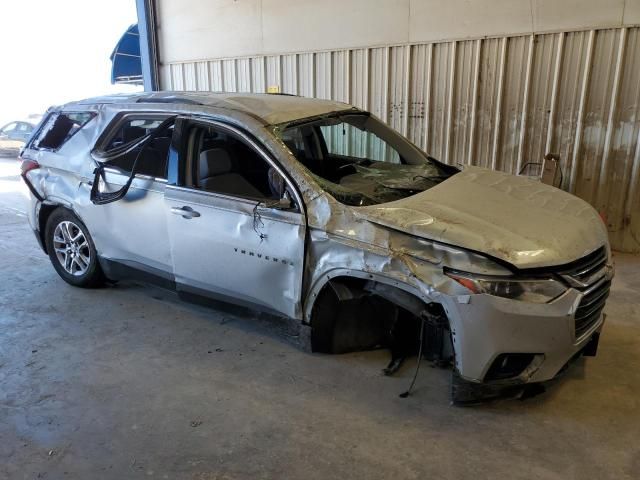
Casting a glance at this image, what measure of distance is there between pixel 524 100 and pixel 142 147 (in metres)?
4.24

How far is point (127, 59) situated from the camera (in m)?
10.5

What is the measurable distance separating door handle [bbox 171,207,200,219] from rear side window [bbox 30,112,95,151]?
1465 millimetres

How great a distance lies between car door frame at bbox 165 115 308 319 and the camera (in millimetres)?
3137

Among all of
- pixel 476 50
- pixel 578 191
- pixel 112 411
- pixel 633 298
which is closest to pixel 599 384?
pixel 633 298

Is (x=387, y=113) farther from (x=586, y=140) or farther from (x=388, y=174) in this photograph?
(x=388, y=174)

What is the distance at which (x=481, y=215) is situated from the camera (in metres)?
2.88

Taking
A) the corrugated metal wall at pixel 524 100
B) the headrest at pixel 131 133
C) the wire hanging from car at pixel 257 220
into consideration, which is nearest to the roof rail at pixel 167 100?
the headrest at pixel 131 133

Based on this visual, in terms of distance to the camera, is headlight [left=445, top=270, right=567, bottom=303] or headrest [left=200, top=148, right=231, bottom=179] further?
headrest [left=200, top=148, right=231, bottom=179]

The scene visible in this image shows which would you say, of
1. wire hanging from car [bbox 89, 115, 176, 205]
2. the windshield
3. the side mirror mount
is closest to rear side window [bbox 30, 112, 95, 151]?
wire hanging from car [bbox 89, 115, 176, 205]

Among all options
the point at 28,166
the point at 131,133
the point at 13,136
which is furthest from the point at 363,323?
the point at 13,136

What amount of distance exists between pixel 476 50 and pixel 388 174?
123 inches

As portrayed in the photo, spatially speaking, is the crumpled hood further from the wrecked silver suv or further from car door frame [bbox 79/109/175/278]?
car door frame [bbox 79/109/175/278]

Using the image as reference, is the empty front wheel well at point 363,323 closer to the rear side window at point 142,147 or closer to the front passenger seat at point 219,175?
the front passenger seat at point 219,175

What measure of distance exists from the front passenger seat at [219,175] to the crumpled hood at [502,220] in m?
0.98
